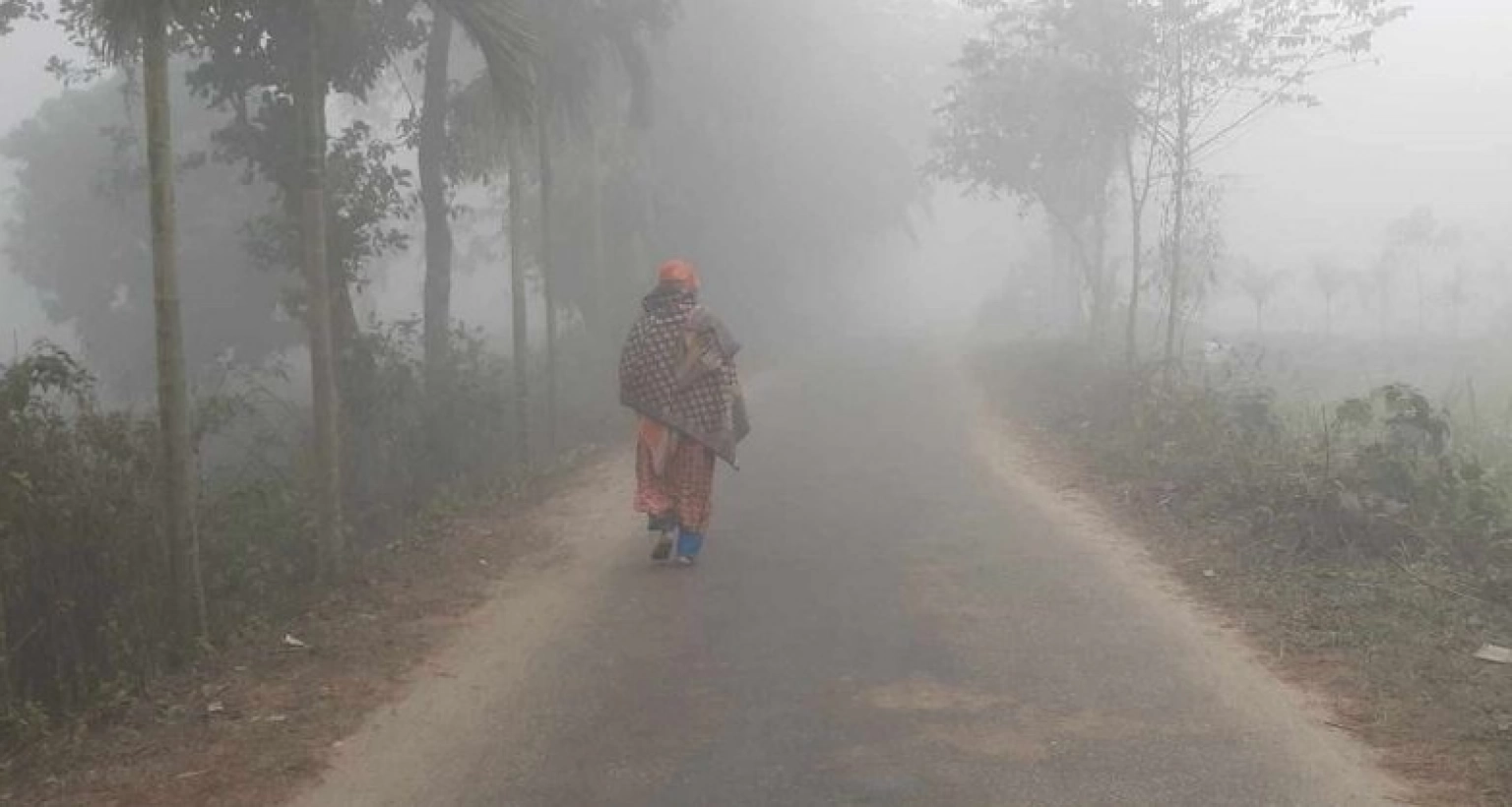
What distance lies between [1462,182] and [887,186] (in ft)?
166

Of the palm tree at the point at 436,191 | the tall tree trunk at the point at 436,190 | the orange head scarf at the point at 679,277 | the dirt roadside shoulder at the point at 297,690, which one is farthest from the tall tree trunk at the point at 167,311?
the tall tree trunk at the point at 436,190

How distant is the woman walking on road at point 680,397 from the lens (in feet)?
26.8

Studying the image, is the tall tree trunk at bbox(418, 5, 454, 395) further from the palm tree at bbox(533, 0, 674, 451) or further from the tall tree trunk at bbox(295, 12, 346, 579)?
the tall tree trunk at bbox(295, 12, 346, 579)

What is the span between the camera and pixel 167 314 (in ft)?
21.0

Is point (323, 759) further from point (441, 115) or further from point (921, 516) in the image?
point (441, 115)

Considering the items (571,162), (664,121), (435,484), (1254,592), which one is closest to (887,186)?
(664,121)

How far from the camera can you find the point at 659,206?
25125 mm

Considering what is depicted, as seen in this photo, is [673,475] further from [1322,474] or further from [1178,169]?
[1178,169]

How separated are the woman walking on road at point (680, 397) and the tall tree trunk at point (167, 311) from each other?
2605 mm

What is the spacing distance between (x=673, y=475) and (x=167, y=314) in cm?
301

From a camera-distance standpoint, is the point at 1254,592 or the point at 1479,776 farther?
the point at 1254,592

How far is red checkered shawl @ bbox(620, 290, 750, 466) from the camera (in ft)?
26.8

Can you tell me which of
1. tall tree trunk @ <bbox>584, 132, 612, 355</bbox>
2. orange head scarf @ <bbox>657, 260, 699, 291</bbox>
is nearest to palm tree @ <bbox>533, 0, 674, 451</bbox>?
tall tree trunk @ <bbox>584, 132, 612, 355</bbox>

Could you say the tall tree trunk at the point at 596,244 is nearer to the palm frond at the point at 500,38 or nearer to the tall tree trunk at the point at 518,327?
the tall tree trunk at the point at 518,327
